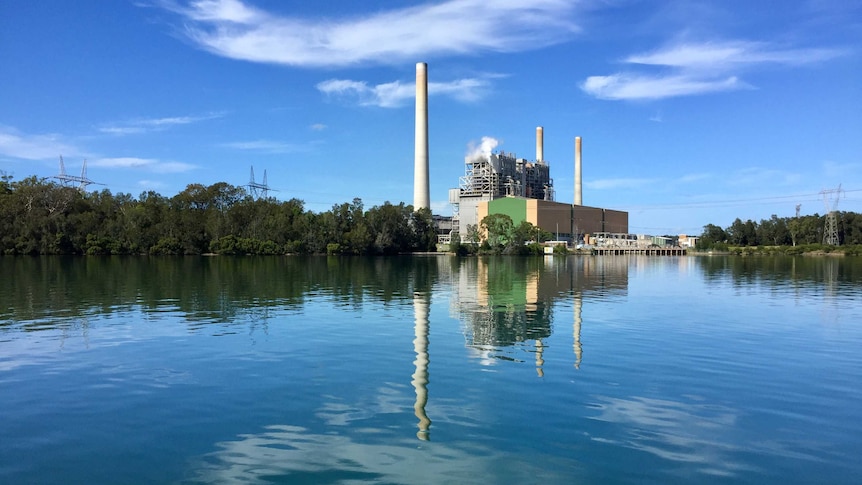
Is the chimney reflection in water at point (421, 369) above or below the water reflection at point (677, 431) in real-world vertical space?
above

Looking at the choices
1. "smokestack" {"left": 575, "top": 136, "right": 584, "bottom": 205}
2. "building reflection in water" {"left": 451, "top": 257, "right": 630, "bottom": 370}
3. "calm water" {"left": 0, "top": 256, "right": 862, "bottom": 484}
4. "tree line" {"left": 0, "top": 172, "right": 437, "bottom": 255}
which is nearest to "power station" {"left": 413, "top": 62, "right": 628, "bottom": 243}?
"smokestack" {"left": 575, "top": 136, "right": 584, "bottom": 205}

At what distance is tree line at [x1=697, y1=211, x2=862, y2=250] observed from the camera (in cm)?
15450

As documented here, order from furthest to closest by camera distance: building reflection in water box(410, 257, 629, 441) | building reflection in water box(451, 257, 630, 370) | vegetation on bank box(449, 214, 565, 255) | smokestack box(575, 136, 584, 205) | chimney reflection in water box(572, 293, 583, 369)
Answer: smokestack box(575, 136, 584, 205) < vegetation on bank box(449, 214, 565, 255) < building reflection in water box(451, 257, 630, 370) < chimney reflection in water box(572, 293, 583, 369) < building reflection in water box(410, 257, 629, 441)

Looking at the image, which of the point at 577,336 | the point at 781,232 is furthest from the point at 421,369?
the point at 781,232

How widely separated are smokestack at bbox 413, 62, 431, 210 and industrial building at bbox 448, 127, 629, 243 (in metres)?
21.2

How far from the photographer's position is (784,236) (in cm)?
16738

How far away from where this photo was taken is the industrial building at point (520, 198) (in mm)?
150625

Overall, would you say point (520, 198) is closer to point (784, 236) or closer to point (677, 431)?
point (784, 236)

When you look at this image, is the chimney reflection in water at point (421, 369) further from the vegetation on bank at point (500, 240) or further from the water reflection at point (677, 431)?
the vegetation on bank at point (500, 240)

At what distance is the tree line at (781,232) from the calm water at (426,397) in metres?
153

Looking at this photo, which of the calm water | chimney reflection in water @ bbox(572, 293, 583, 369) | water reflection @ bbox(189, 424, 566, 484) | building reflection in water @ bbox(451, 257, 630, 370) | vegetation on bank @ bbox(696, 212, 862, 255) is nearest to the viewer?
water reflection @ bbox(189, 424, 566, 484)

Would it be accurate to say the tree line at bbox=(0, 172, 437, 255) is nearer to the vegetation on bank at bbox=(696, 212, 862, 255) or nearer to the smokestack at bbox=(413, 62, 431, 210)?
the smokestack at bbox=(413, 62, 431, 210)

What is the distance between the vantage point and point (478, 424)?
418 inches

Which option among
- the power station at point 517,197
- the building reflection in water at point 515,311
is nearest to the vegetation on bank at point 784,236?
the power station at point 517,197
